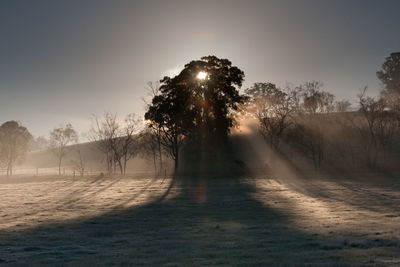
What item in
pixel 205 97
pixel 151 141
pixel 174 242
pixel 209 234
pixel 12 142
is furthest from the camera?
pixel 12 142

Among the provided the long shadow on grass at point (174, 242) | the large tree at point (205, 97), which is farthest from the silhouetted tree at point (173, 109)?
the long shadow on grass at point (174, 242)

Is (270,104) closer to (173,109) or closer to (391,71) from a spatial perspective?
(173,109)

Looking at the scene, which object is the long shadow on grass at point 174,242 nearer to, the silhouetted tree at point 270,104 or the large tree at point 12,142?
the silhouetted tree at point 270,104

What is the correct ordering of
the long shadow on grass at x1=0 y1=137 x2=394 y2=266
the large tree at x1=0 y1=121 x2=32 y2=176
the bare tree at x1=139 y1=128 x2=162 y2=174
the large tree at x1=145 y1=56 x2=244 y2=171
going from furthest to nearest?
the large tree at x1=0 y1=121 x2=32 y2=176
the bare tree at x1=139 y1=128 x2=162 y2=174
the large tree at x1=145 y1=56 x2=244 y2=171
the long shadow on grass at x1=0 y1=137 x2=394 y2=266

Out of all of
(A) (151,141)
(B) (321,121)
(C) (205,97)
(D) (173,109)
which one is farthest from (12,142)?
(B) (321,121)

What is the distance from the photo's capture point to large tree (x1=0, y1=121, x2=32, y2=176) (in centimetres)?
7025

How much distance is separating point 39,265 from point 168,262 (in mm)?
3397

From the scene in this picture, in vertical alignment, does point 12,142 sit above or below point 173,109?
below

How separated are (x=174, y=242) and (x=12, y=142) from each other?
2906 inches

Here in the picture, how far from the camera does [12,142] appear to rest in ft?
235

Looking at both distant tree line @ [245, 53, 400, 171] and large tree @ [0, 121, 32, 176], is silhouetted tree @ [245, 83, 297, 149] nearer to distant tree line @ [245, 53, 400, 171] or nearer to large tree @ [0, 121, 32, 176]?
distant tree line @ [245, 53, 400, 171]

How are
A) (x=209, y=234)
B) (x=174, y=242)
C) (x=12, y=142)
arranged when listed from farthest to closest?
(x=12, y=142), (x=209, y=234), (x=174, y=242)

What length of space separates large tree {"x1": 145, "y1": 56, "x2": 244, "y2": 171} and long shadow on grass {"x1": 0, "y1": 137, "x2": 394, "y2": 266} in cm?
2881

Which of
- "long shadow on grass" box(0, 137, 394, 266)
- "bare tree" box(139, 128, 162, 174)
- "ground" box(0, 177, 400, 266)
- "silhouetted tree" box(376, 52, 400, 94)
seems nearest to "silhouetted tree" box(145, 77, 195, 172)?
"bare tree" box(139, 128, 162, 174)
